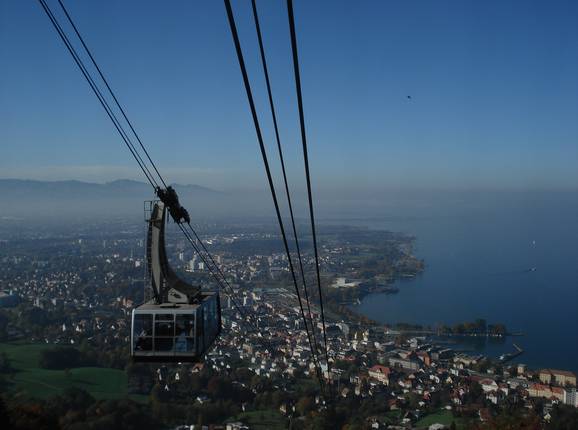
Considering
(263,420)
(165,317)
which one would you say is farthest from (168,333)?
(263,420)

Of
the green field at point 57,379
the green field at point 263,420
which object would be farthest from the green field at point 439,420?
the green field at point 57,379

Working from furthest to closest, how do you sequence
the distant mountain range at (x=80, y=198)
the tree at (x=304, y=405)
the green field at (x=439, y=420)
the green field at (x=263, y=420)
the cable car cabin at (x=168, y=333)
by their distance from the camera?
the distant mountain range at (x=80, y=198), the tree at (x=304, y=405), the green field at (x=439, y=420), the green field at (x=263, y=420), the cable car cabin at (x=168, y=333)

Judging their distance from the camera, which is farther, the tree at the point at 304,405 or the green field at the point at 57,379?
the green field at the point at 57,379

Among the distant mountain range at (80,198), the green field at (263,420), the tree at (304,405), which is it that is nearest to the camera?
the green field at (263,420)

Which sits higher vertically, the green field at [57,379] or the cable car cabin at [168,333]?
the cable car cabin at [168,333]

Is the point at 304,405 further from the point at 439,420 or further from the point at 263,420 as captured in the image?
the point at 439,420

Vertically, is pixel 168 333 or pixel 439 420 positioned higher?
pixel 168 333

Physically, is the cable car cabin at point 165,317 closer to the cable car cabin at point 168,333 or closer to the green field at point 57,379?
the cable car cabin at point 168,333
